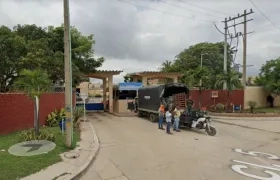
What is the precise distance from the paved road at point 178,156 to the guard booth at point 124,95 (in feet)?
54.1

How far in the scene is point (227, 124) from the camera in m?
20.8

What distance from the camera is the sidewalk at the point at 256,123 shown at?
18.5m

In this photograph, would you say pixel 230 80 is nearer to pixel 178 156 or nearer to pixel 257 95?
pixel 257 95

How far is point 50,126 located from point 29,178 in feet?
34.2

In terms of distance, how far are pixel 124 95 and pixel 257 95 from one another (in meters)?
15.1

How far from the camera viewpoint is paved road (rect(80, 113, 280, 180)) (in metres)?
7.97

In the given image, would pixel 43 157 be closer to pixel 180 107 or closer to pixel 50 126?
pixel 50 126

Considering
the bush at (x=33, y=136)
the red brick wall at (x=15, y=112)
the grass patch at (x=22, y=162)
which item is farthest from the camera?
the red brick wall at (x=15, y=112)

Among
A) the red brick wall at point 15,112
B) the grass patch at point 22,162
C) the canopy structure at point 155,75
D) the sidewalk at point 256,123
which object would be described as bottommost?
the sidewalk at point 256,123

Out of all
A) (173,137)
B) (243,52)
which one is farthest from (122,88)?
(173,137)

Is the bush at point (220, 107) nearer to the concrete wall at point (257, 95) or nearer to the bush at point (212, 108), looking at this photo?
the bush at point (212, 108)

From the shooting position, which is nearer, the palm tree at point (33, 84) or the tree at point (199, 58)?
the palm tree at point (33, 84)

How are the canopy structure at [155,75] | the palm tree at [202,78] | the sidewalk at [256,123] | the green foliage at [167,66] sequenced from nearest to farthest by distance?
1. the sidewalk at [256,123]
2. the palm tree at [202,78]
3. the canopy structure at [155,75]
4. the green foliage at [167,66]

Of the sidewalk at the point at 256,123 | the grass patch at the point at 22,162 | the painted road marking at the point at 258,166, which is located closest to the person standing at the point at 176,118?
the sidewalk at the point at 256,123
